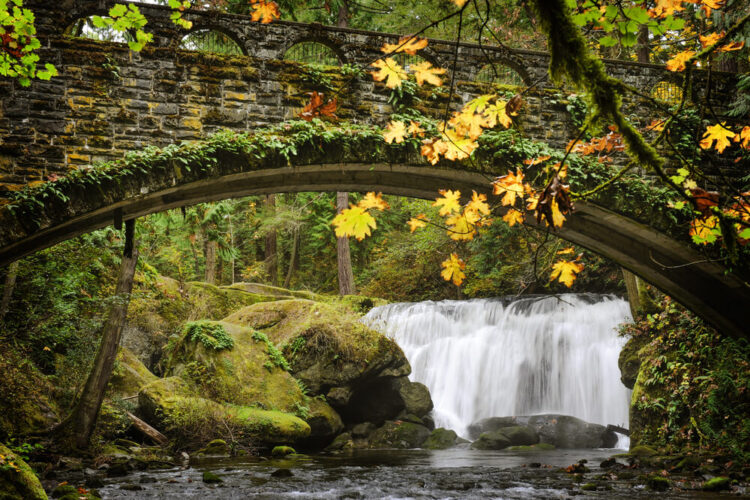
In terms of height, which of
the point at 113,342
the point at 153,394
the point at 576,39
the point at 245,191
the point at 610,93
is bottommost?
the point at 153,394

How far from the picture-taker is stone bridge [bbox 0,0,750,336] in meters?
5.07

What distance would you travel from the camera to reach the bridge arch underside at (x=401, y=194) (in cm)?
512

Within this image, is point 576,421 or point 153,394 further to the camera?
point 576,421

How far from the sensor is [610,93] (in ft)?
6.02

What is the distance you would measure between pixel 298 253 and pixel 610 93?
20701mm

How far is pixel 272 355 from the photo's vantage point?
9.65 meters

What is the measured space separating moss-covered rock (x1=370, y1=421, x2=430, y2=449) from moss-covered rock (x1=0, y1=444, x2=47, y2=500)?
257 inches

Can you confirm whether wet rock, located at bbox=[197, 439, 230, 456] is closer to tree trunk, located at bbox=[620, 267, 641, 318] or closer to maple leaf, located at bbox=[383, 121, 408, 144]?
maple leaf, located at bbox=[383, 121, 408, 144]

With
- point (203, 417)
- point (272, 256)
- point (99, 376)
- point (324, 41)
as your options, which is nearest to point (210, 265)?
point (272, 256)

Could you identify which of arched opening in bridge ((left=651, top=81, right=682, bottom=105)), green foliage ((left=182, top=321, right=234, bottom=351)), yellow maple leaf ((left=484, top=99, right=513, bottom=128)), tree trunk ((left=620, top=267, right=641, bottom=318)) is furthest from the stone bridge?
green foliage ((left=182, top=321, right=234, bottom=351))

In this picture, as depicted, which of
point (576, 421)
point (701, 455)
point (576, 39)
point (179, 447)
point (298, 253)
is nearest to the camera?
point (576, 39)

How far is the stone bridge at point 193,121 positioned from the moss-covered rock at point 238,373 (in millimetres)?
3812

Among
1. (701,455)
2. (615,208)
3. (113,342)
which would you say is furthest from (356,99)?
(701,455)

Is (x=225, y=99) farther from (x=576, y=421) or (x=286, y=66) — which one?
(x=576, y=421)
